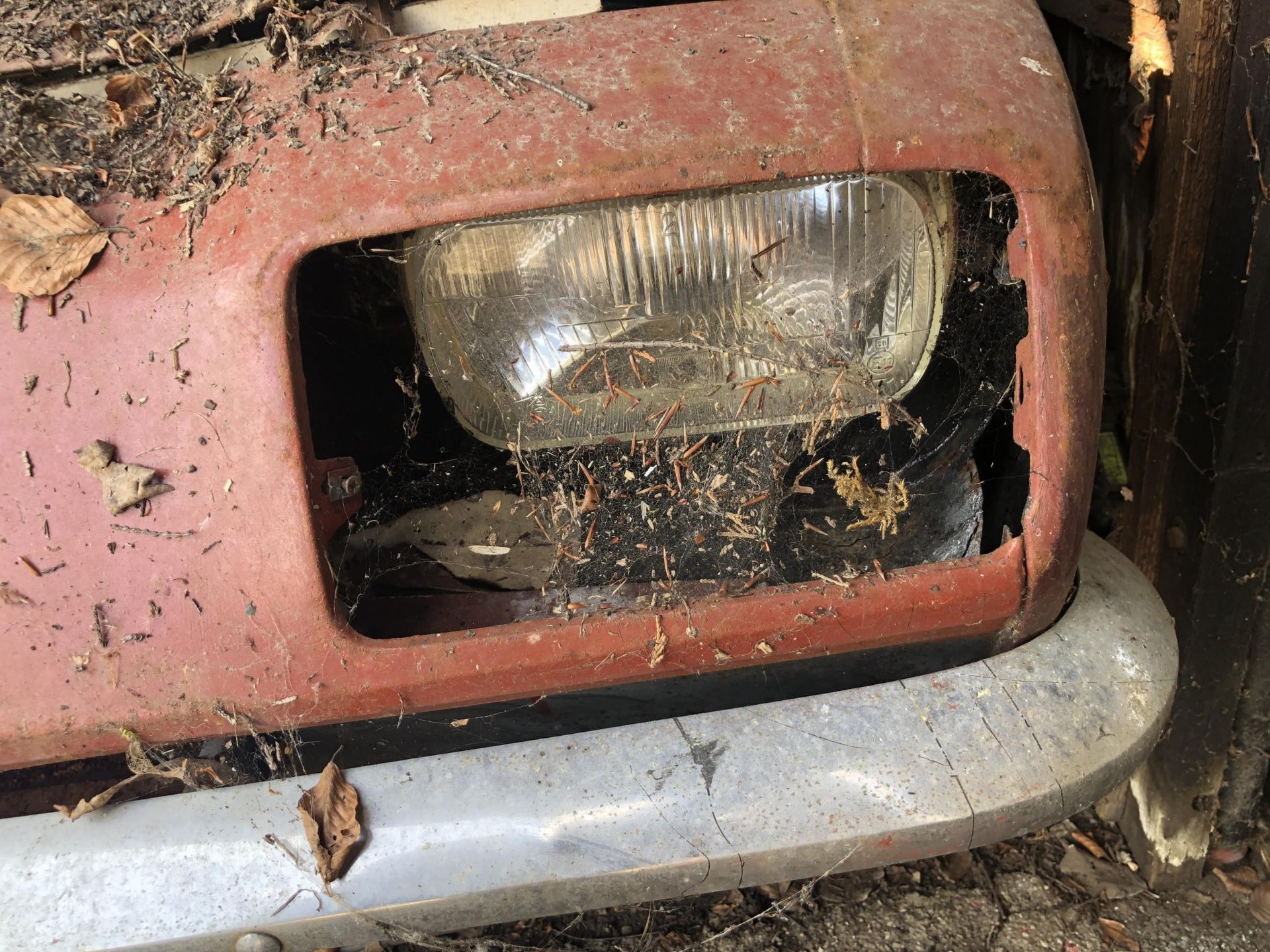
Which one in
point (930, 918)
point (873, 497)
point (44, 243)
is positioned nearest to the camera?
point (44, 243)

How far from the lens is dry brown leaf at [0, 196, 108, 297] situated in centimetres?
117

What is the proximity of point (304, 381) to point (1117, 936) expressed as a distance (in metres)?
2.36

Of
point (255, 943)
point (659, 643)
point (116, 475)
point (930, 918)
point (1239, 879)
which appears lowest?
point (1239, 879)

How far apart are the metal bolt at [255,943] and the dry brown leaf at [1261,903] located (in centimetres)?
243

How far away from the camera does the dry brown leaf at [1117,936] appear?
2152 millimetres

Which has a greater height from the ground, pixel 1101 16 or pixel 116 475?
pixel 1101 16

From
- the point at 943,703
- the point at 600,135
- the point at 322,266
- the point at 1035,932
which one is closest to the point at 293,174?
the point at 322,266

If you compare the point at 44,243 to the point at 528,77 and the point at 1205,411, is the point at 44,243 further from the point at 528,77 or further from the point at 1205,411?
the point at 1205,411

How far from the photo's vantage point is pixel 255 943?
1.24 metres

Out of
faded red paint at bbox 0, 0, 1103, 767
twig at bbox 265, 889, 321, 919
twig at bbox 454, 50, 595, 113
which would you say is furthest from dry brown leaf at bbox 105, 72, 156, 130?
twig at bbox 265, 889, 321, 919

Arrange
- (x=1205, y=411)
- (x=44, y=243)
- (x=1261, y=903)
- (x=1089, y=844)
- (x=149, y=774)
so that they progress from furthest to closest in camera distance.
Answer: (x=1089, y=844) → (x=1261, y=903) → (x=1205, y=411) → (x=149, y=774) → (x=44, y=243)

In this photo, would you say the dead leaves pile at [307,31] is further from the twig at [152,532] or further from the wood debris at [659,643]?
the wood debris at [659,643]

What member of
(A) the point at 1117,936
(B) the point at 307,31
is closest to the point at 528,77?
(B) the point at 307,31

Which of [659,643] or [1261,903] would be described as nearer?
[659,643]
